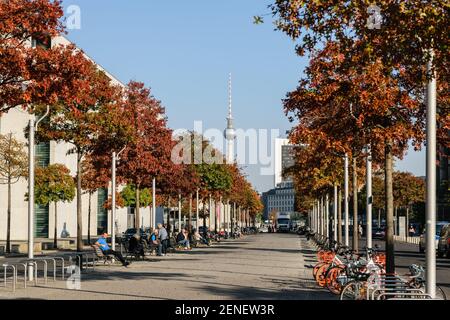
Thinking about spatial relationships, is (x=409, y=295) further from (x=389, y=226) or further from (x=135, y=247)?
(x=135, y=247)

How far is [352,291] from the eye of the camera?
14836 millimetres

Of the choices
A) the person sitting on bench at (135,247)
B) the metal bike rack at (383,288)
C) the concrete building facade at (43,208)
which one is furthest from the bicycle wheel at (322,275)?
the concrete building facade at (43,208)

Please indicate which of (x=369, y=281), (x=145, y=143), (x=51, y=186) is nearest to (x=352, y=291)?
(x=369, y=281)

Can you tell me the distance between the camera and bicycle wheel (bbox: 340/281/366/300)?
14508 mm

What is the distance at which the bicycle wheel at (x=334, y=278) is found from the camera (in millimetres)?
19359

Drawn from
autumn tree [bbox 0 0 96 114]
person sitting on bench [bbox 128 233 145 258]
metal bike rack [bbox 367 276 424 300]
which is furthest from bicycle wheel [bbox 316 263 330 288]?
person sitting on bench [bbox 128 233 145 258]

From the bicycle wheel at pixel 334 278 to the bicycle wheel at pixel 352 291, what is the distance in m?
4.29

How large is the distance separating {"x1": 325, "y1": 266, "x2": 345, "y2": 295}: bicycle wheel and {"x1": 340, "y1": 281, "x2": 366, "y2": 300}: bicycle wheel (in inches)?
169

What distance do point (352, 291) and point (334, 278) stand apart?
17.5 ft

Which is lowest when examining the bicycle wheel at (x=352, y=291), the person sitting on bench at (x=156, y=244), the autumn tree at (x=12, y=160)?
the person sitting on bench at (x=156, y=244)

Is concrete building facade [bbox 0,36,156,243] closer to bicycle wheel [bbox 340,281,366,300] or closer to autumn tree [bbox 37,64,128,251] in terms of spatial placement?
autumn tree [bbox 37,64,128,251]

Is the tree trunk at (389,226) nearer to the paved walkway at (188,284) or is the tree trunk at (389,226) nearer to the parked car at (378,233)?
the paved walkway at (188,284)
